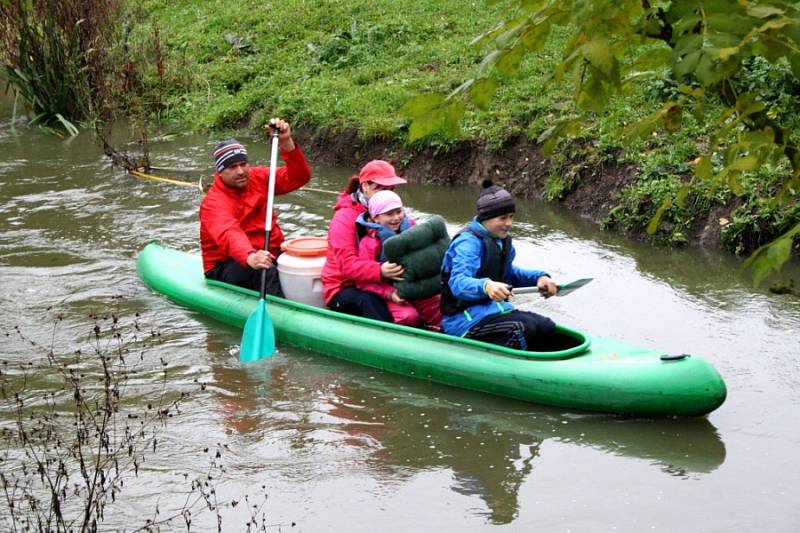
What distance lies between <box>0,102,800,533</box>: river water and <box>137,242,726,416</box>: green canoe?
0.38 feet

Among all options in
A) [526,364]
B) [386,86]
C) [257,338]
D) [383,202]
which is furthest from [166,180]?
[526,364]

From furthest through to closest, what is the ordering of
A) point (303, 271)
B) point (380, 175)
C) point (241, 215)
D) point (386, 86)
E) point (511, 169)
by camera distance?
point (386, 86) → point (511, 169) → point (241, 215) → point (303, 271) → point (380, 175)

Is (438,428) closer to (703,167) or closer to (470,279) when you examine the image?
(470,279)

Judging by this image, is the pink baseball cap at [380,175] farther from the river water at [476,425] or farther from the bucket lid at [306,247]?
the river water at [476,425]

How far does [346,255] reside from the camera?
295 inches

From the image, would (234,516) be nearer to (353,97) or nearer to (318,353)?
(318,353)

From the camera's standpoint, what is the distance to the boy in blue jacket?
21.9 feet

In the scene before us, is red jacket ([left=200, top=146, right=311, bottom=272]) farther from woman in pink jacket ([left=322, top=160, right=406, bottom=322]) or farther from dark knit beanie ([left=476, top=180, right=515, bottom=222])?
dark knit beanie ([left=476, top=180, right=515, bottom=222])

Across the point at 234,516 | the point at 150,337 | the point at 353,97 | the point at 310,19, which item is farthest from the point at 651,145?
the point at 310,19

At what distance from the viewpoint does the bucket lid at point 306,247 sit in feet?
26.3

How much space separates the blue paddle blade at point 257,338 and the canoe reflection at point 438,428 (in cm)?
18

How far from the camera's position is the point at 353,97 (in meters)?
14.0

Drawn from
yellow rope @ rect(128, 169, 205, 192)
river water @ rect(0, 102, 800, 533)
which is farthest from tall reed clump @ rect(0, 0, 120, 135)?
river water @ rect(0, 102, 800, 533)

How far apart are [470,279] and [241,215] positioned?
2565mm
